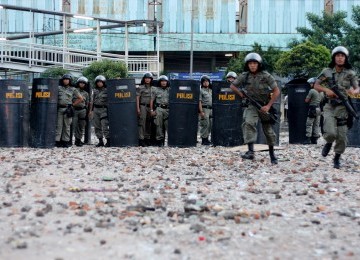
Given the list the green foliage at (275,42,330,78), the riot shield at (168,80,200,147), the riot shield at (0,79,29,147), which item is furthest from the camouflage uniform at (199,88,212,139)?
the green foliage at (275,42,330,78)

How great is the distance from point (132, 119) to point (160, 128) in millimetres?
840

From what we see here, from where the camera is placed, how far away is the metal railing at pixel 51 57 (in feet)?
75.1

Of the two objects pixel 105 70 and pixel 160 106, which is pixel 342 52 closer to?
pixel 160 106

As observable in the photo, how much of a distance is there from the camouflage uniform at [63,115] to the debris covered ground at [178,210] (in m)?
3.51

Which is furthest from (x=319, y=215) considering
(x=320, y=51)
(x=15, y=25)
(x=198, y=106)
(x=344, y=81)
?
(x=15, y=25)

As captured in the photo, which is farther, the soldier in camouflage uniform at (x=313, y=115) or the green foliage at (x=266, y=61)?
the green foliage at (x=266, y=61)

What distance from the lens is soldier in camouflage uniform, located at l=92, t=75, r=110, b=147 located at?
566 inches

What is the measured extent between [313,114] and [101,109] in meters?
4.83

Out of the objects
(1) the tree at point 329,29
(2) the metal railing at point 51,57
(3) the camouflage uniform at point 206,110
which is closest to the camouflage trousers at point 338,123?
(3) the camouflage uniform at point 206,110

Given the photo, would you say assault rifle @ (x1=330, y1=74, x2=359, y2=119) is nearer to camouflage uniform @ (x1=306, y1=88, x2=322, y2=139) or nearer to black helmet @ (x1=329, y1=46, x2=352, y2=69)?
black helmet @ (x1=329, y1=46, x2=352, y2=69)

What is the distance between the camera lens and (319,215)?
595 cm

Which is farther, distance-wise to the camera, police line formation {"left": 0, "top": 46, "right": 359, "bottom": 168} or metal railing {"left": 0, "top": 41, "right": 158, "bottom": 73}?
metal railing {"left": 0, "top": 41, "right": 158, "bottom": 73}

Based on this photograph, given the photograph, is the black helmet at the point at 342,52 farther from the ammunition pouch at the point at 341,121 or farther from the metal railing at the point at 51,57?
the metal railing at the point at 51,57

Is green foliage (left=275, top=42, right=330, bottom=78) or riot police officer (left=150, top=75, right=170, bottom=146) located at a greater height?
green foliage (left=275, top=42, right=330, bottom=78)
